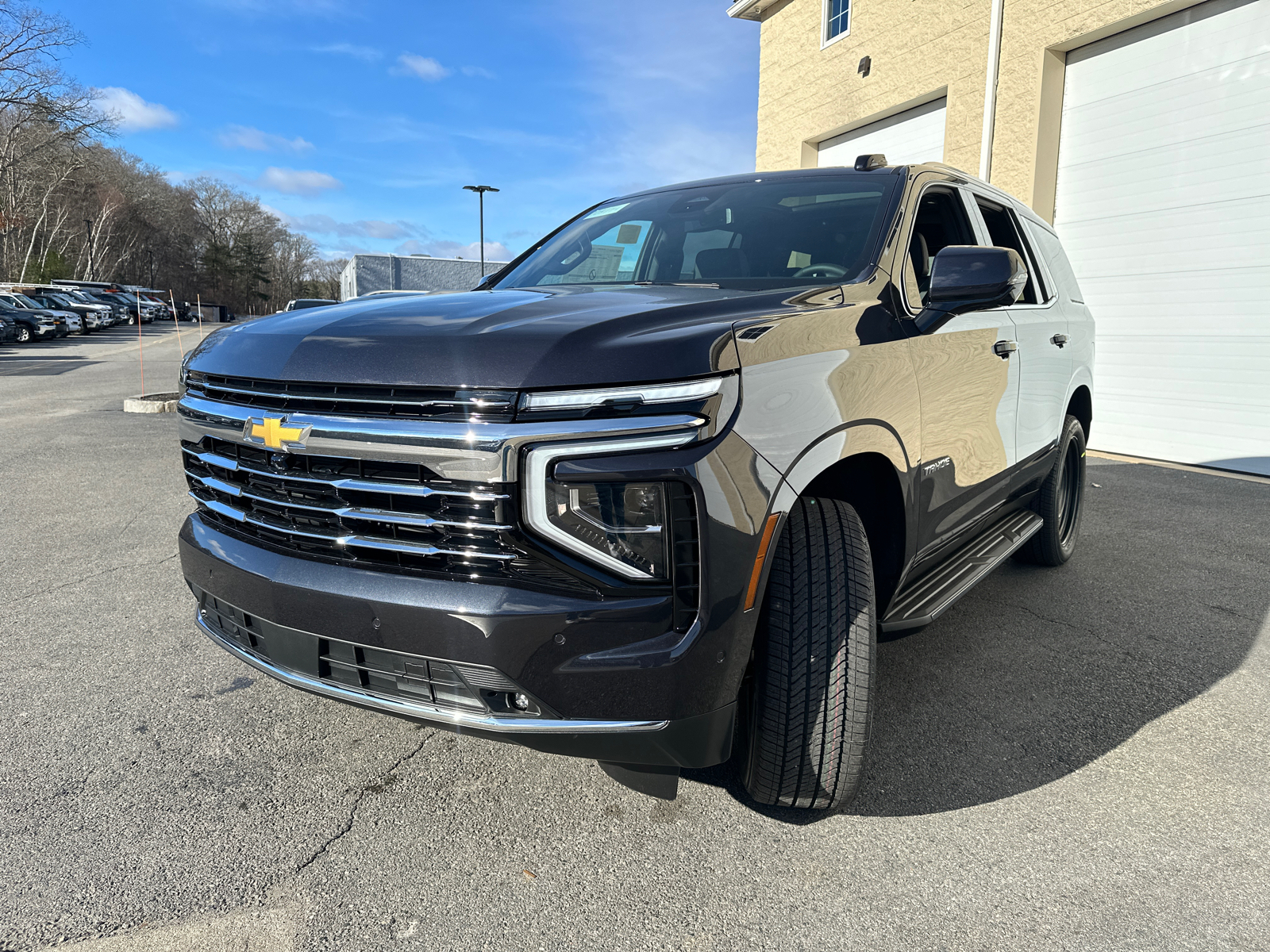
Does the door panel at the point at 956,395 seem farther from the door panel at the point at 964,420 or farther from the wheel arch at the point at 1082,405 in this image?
the wheel arch at the point at 1082,405

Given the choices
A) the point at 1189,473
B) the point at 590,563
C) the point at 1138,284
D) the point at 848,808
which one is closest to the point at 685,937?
the point at 848,808

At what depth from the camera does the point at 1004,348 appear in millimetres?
3207

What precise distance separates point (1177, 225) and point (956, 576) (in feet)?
25.9

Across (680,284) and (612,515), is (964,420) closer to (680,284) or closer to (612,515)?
(680,284)

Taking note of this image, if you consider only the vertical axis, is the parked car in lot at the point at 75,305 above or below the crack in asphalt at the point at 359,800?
above

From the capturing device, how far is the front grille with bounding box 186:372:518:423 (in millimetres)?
1723

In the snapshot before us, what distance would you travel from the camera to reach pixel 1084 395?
4.68 m

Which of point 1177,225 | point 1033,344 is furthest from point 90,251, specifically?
point 1033,344

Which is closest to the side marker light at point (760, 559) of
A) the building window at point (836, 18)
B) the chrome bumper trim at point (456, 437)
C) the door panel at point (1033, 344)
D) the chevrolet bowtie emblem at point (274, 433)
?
the chrome bumper trim at point (456, 437)

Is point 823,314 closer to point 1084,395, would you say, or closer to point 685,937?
point 685,937

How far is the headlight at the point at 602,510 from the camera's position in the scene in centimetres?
169

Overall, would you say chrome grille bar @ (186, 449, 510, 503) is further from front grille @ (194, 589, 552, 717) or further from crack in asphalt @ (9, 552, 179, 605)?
crack in asphalt @ (9, 552, 179, 605)

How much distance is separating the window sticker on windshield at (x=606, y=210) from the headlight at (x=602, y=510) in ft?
7.35

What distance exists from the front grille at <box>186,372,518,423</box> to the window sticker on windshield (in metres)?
1.99
